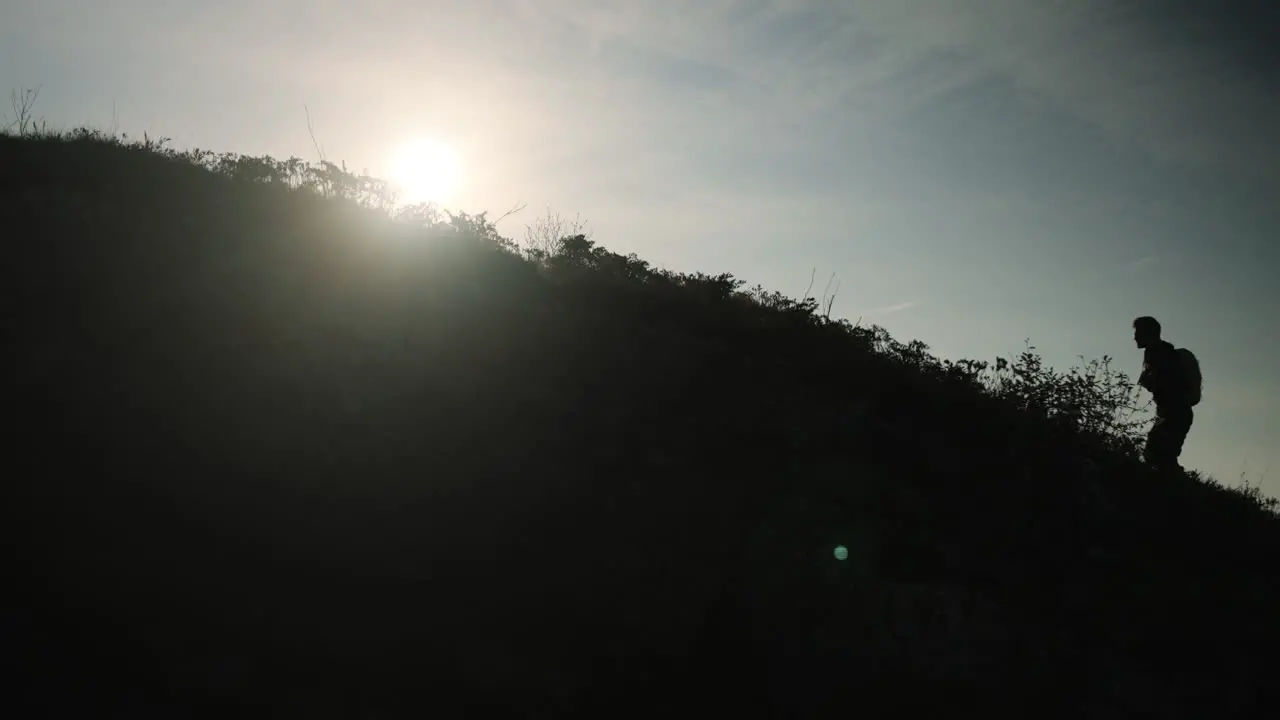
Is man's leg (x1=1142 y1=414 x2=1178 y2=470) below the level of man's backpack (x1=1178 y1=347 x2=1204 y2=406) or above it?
below

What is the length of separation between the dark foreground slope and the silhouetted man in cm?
70

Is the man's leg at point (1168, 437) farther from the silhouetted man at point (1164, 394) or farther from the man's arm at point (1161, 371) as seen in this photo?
the man's arm at point (1161, 371)

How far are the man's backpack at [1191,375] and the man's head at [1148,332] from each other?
37 cm

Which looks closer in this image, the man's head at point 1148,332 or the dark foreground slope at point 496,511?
the dark foreground slope at point 496,511

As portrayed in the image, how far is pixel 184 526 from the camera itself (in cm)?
544

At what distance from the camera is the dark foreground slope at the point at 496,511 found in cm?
509

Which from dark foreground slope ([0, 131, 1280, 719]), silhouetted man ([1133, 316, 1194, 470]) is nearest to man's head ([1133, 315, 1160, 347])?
silhouetted man ([1133, 316, 1194, 470])

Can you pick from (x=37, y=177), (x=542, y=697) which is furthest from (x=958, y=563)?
(x=37, y=177)

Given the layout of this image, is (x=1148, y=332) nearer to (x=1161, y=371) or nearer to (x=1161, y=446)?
(x=1161, y=371)

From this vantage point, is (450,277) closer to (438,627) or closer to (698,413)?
(698,413)

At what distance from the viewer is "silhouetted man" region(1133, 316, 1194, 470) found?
9875 mm

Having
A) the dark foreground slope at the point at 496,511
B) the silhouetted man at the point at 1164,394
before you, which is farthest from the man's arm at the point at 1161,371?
the dark foreground slope at the point at 496,511

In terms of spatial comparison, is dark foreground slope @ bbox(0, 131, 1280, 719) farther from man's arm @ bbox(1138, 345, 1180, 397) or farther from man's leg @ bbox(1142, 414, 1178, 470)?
man's arm @ bbox(1138, 345, 1180, 397)

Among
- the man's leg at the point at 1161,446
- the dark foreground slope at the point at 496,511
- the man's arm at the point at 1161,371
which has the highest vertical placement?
the man's arm at the point at 1161,371
